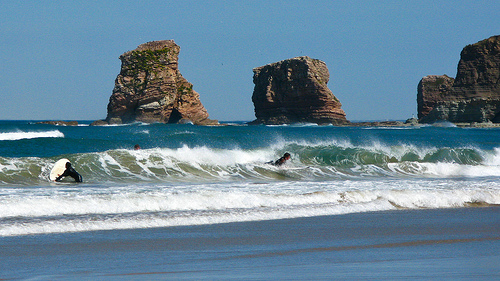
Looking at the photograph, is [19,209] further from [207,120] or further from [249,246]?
[207,120]

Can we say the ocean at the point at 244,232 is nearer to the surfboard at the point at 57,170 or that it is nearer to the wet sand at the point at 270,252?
the wet sand at the point at 270,252

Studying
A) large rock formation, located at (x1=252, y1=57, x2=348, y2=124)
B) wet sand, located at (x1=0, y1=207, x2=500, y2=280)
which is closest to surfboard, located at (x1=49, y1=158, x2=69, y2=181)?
wet sand, located at (x1=0, y1=207, x2=500, y2=280)

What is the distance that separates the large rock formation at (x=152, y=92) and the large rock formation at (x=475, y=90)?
49.7 meters

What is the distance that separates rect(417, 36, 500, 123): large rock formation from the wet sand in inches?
4251

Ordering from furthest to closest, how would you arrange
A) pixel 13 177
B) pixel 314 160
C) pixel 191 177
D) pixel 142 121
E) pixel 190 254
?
pixel 142 121 → pixel 314 160 → pixel 191 177 → pixel 13 177 → pixel 190 254

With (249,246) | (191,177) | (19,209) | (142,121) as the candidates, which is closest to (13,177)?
(191,177)

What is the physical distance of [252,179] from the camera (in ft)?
60.8

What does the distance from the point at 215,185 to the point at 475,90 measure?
366 ft

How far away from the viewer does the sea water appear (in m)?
9.40

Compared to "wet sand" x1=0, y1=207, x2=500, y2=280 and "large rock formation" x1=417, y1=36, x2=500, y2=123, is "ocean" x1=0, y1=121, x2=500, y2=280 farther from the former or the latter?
"large rock formation" x1=417, y1=36, x2=500, y2=123

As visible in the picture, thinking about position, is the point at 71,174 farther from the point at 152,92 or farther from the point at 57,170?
the point at 152,92

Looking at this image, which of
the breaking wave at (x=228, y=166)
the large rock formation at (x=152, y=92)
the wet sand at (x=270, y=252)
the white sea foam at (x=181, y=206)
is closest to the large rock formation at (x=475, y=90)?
the large rock formation at (x=152, y=92)

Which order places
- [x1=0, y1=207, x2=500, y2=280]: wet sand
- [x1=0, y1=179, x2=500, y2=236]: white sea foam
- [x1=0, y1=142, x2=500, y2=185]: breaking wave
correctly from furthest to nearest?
1. [x1=0, y1=142, x2=500, y2=185]: breaking wave
2. [x1=0, y1=179, x2=500, y2=236]: white sea foam
3. [x1=0, y1=207, x2=500, y2=280]: wet sand

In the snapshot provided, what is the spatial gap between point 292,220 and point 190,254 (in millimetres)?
3279
